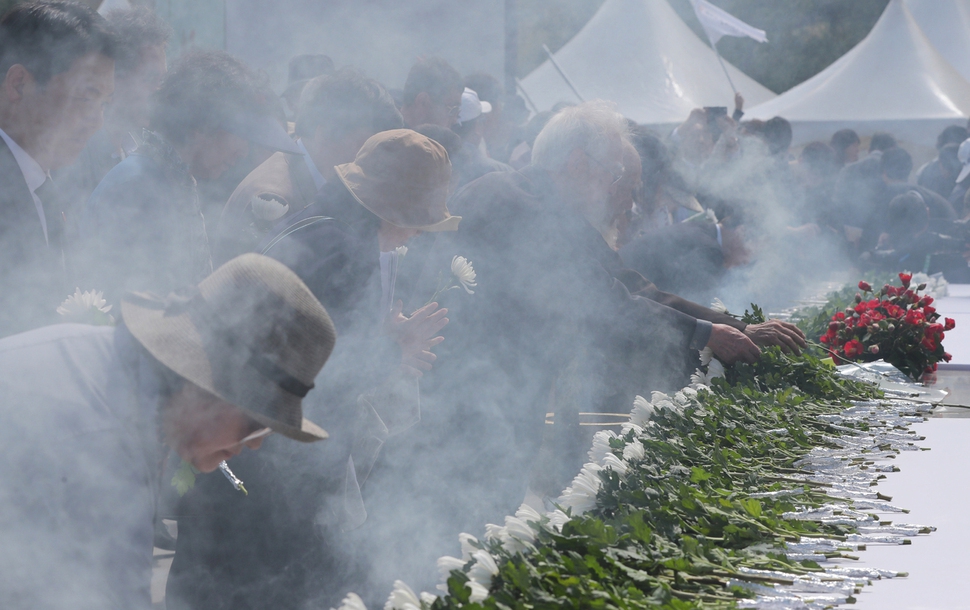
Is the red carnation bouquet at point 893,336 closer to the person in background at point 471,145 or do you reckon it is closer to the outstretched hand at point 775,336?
the outstretched hand at point 775,336

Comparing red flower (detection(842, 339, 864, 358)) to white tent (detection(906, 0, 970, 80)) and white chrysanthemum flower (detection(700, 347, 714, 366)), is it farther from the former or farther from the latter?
white tent (detection(906, 0, 970, 80))

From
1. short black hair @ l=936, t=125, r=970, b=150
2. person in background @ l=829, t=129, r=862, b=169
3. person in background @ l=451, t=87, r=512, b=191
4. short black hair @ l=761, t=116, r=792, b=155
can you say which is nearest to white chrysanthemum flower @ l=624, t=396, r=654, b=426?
person in background @ l=451, t=87, r=512, b=191

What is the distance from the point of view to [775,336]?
3.97 m

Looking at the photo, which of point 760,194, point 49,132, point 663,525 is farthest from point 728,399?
point 760,194

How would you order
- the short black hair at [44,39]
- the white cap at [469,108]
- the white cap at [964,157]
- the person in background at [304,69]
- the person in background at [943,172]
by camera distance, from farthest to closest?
1. the person in background at [943,172]
2. the white cap at [964,157]
3. the white cap at [469,108]
4. the person in background at [304,69]
5. the short black hair at [44,39]

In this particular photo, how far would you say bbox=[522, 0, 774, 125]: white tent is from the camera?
44.7ft

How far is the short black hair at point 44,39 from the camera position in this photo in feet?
9.08

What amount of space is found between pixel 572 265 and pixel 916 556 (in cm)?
188

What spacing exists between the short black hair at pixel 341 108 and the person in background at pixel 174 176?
0.17 m

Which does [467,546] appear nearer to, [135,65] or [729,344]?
[729,344]

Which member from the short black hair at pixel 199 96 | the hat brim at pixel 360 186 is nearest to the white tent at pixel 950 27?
the short black hair at pixel 199 96

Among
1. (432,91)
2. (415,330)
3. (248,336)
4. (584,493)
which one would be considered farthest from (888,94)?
(248,336)

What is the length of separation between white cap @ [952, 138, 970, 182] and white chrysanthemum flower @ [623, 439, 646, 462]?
875cm

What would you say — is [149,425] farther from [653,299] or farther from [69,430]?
[653,299]
